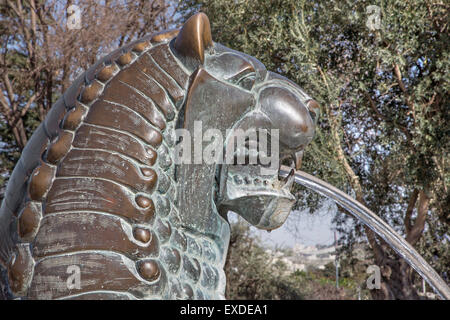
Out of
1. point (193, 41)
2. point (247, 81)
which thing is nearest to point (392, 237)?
point (247, 81)

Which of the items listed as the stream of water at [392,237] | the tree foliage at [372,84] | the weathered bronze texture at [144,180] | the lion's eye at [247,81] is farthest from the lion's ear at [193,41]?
the tree foliage at [372,84]

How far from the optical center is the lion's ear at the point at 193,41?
142 cm

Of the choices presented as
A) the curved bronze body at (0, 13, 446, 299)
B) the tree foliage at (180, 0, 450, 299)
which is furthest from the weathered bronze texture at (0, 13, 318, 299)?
the tree foliage at (180, 0, 450, 299)

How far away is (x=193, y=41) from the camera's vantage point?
1425 millimetres

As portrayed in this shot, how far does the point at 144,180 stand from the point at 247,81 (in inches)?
18.9

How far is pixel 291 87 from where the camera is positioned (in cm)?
169

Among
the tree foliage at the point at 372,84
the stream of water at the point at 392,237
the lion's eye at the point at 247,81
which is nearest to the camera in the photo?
the lion's eye at the point at 247,81

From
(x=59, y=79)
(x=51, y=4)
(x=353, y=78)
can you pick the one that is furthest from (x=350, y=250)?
(x=51, y=4)

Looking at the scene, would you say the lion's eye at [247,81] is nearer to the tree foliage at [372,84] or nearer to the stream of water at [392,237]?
the stream of water at [392,237]

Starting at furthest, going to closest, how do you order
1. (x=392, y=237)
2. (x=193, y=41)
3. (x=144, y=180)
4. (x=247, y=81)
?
(x=392, y=237), (x=247, y=81), (x=193, y=41), (x=144, y=180)

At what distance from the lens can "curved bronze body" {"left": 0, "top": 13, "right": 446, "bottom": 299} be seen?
4.03 ft

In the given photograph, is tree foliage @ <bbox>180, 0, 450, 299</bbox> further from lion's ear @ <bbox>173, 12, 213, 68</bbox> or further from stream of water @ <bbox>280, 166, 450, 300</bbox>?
lion's ear @ <bbox>173, 12, 213, 68</bbox>

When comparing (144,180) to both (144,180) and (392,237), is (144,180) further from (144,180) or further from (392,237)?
(392,237)
